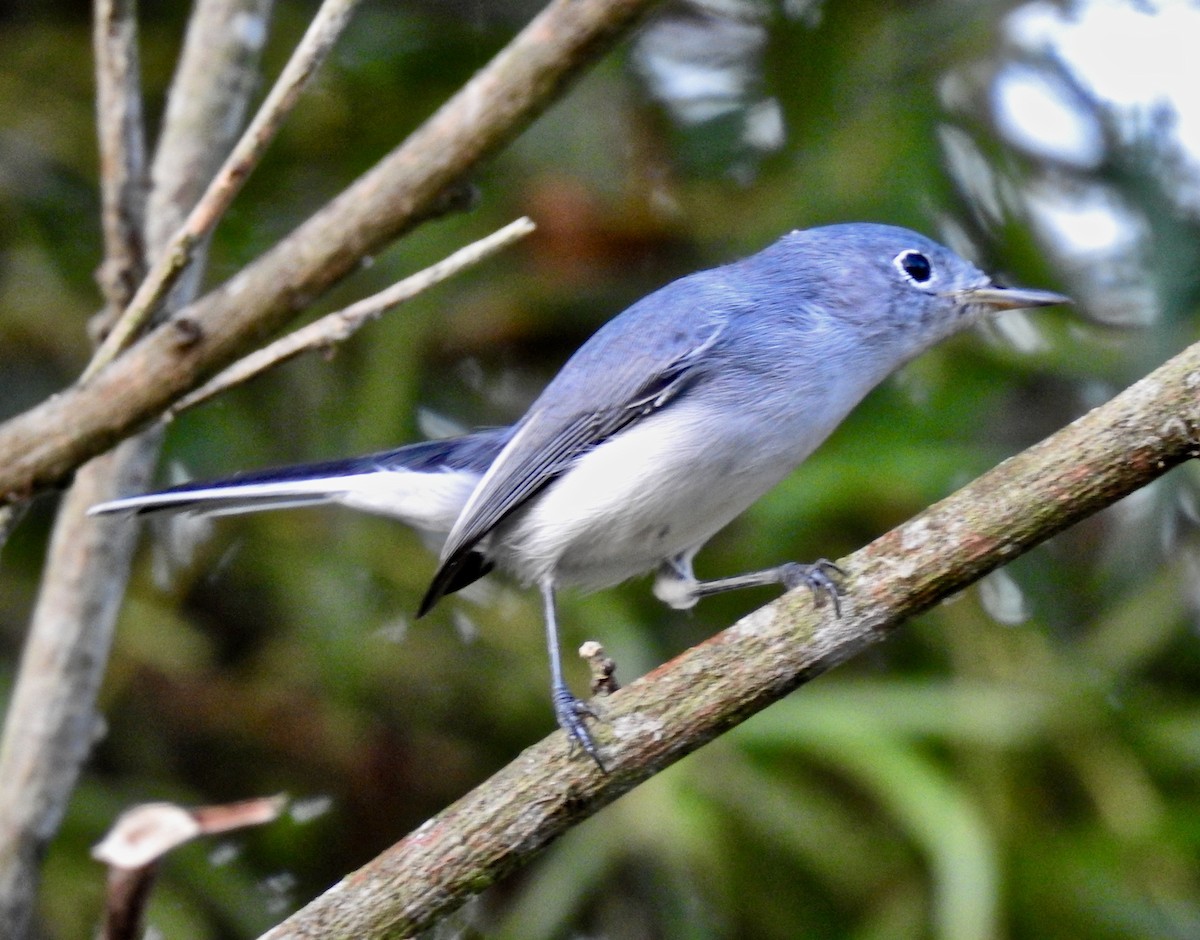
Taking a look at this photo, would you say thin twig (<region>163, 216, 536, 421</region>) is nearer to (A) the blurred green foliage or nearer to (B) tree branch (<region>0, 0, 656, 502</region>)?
(B) tree branch (<region>0, 0, 656, 502</region>)

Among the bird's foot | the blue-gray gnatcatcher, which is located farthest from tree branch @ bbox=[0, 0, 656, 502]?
the bird's foot

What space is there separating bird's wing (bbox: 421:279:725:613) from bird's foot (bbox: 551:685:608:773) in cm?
47

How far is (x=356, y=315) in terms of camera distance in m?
1.88

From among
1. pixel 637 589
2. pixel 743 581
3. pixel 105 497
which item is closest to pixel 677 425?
pixel 743 581

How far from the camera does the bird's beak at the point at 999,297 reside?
2.35m

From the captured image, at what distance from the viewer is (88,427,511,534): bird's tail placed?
7.44ft

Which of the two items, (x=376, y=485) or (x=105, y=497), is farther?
(x=376, y=485)

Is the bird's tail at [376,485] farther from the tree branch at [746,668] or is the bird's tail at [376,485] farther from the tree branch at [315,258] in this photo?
the tree branch at [746,668]

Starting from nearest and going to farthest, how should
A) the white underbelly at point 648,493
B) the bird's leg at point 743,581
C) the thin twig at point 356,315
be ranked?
1. the bird's leg at point 743,581
2. the thin twig at point 356,315
3. the white underbelly at point 648,493

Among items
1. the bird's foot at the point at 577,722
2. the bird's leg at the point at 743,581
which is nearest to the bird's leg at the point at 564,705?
the bird's foot at the point at 577,722

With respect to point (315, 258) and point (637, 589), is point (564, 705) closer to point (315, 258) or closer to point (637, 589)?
point (315, 258)

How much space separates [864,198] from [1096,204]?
0.64 m

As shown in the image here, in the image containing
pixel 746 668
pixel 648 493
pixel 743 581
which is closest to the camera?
pixel 746 668

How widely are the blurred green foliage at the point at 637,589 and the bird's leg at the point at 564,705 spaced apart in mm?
792
